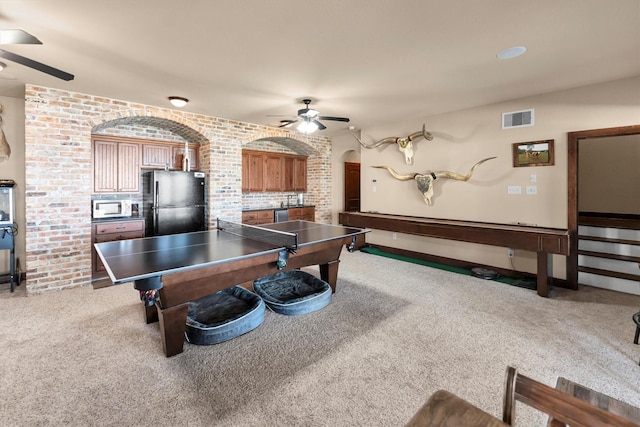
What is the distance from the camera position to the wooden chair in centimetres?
82

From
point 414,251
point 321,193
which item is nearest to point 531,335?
point 414,251

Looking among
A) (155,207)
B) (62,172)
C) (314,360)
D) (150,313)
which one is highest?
(62,172)

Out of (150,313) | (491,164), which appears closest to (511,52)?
(491,164)

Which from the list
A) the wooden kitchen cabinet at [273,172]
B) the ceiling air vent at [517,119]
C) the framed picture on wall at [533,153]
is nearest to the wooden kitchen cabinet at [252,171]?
the wooden kitchen cabinet at [273,172]

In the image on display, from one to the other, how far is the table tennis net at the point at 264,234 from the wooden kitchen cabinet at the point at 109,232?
66.3 inches

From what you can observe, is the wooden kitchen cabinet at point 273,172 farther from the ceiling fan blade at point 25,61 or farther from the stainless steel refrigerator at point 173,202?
the ceiling fan blade at point 25,61

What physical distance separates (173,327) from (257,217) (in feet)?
13.4

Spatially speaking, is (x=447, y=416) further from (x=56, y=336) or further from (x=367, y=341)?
(x=56, y=336)

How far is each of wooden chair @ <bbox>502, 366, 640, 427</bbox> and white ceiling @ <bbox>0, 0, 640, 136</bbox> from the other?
234 centimetres

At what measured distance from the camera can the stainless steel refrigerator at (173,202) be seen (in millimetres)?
4691

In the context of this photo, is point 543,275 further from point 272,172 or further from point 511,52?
point 272,172

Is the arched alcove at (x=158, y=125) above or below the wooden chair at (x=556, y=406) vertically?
above

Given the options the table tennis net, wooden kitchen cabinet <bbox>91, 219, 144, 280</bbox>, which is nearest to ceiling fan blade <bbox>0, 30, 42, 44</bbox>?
the table tennis net

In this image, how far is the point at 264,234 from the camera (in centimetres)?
310
